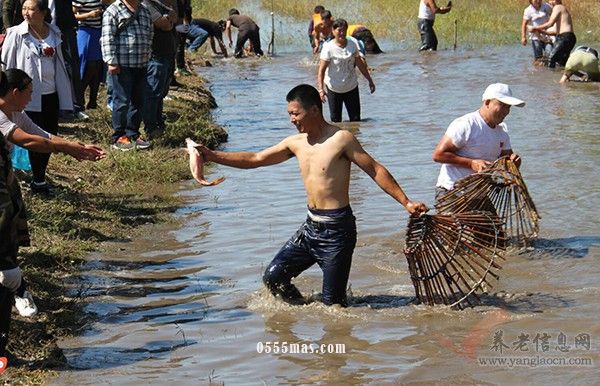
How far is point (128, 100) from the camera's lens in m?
12.5

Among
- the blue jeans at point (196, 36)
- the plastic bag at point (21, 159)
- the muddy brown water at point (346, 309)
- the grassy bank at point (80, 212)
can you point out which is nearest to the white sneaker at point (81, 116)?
the grassy bank at point (80, 212)

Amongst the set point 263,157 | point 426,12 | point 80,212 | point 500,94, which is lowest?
point 80,212

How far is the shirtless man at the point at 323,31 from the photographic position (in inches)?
878

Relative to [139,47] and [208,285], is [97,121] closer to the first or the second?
[139,47]

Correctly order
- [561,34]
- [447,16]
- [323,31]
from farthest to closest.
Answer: [447,16], [323,31], [561,34]

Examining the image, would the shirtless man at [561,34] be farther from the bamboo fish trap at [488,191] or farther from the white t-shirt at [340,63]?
the bamboo fish trap at [488,191]

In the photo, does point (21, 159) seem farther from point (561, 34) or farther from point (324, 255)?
point (561, 34)

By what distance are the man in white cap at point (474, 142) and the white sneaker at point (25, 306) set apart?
11.2 feet

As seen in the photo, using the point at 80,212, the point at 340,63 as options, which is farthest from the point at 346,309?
the point at 340,63

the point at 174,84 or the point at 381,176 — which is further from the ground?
the point at 381,176

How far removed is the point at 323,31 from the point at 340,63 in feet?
29.4

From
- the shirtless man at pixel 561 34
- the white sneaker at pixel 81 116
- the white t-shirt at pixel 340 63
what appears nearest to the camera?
the white sneaker at pixel 81 116

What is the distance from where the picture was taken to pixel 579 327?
7.31m

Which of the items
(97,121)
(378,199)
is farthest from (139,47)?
(378,199)
